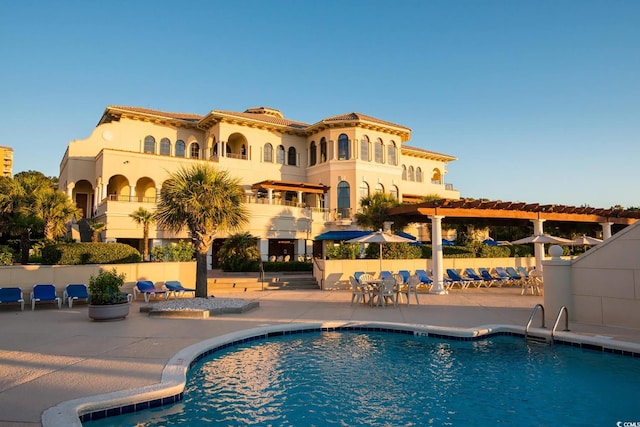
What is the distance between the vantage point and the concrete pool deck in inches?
225

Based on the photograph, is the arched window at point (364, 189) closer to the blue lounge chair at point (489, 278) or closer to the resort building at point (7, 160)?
the blue lounge chair at point (489, 278)

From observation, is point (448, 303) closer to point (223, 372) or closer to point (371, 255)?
point (371, 255)

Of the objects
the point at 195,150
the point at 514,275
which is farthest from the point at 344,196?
the point at 514,275

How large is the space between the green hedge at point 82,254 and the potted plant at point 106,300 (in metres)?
5.40

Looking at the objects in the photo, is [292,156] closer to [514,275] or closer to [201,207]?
[514,275]

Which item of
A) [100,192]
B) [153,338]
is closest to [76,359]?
[153,338]

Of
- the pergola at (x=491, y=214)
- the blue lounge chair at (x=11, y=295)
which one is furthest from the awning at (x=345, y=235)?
the blue lounge chair at (x=11, y=295)

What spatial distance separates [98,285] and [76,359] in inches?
172

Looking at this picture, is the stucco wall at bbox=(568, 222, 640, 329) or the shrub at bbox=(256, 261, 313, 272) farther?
the shrub at bbox=(256, 261, 313, 272)

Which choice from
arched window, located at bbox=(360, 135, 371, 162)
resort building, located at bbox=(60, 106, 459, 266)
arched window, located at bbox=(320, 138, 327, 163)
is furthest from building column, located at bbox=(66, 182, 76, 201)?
arched window, located at bbox=(360, 135, 371, 162)

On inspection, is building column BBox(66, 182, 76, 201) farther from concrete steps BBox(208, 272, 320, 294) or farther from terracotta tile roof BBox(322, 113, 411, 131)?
terracotta tile roof BBox(322, 113, 411, 131)

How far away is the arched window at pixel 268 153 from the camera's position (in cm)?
3503

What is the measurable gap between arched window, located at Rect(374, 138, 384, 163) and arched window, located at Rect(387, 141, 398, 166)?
0.71m

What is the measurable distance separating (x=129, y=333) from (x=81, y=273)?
657cm
